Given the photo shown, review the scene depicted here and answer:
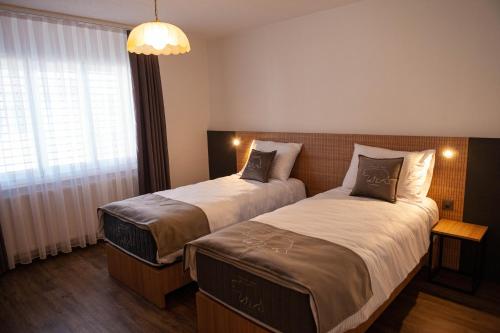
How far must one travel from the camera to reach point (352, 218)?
2.32 metres

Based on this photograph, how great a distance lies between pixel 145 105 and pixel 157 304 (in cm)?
238

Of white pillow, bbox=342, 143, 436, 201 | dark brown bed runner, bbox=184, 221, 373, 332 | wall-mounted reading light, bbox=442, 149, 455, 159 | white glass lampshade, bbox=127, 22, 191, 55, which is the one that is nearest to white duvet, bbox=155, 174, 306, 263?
dark brown bed runner, bbox=184, 221, 373, 332

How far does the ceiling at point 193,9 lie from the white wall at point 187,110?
0.70 m

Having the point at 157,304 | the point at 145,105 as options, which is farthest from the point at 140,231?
the point at 145,105

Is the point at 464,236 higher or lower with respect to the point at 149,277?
higher

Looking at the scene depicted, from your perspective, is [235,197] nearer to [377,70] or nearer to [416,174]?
[416,174]

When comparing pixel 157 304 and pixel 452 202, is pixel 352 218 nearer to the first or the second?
pixel 452 202

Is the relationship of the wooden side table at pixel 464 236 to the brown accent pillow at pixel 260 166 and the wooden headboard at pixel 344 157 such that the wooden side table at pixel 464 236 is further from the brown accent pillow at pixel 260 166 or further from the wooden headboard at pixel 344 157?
the brown accent pillow at pixel 260 166

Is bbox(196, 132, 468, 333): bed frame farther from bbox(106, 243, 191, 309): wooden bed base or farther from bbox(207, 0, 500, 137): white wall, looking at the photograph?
bbox(106, 243, 191, 309): wooden bed base

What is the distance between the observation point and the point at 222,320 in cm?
192

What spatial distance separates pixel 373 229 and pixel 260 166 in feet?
5.50

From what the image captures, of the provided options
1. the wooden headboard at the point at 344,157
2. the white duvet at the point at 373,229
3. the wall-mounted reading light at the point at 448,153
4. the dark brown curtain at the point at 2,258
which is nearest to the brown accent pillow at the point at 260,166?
the wooden headboard at the point at 344,157

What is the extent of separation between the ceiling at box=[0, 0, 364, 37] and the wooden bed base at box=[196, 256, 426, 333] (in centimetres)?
261

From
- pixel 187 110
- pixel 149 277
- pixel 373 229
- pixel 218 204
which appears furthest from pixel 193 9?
pixel 373 229
